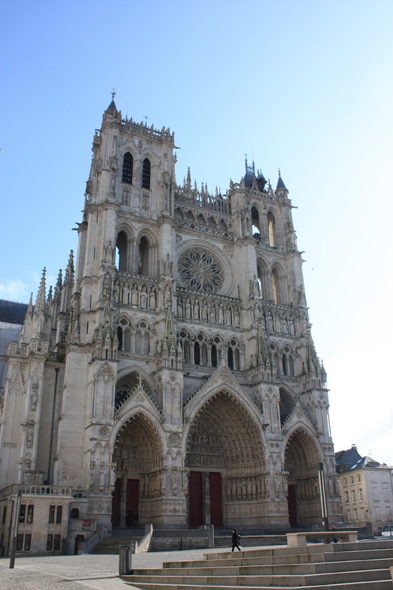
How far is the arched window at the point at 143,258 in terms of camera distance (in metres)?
35.6

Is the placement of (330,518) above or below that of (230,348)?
below

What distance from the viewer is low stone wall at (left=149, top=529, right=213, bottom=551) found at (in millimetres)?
23547

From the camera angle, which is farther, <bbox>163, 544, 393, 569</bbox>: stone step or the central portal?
the central portal

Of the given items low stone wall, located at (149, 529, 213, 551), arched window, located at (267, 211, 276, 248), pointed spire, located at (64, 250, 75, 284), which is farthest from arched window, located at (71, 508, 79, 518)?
arched window, located at (267, 211, 276, 248)

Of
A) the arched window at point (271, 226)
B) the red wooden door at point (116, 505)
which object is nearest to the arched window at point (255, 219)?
the arched window at point (271, 226)

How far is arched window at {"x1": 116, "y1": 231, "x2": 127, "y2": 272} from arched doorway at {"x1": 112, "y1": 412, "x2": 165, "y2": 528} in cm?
1150

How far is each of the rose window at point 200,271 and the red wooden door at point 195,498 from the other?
1254cm

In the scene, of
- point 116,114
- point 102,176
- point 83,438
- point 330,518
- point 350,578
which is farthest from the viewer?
point 116,114

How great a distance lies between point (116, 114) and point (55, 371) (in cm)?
1945

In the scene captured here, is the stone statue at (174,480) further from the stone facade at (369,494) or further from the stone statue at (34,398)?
the stone facade at (369,494)

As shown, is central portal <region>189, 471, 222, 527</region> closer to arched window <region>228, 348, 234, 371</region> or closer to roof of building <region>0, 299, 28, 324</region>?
arched window <region>228, 348, 234, 371</region>

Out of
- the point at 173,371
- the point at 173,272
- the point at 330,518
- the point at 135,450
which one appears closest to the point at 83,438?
the point at 135,450

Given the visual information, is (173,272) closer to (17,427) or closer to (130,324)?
(130,324)

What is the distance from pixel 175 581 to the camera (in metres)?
11.0
